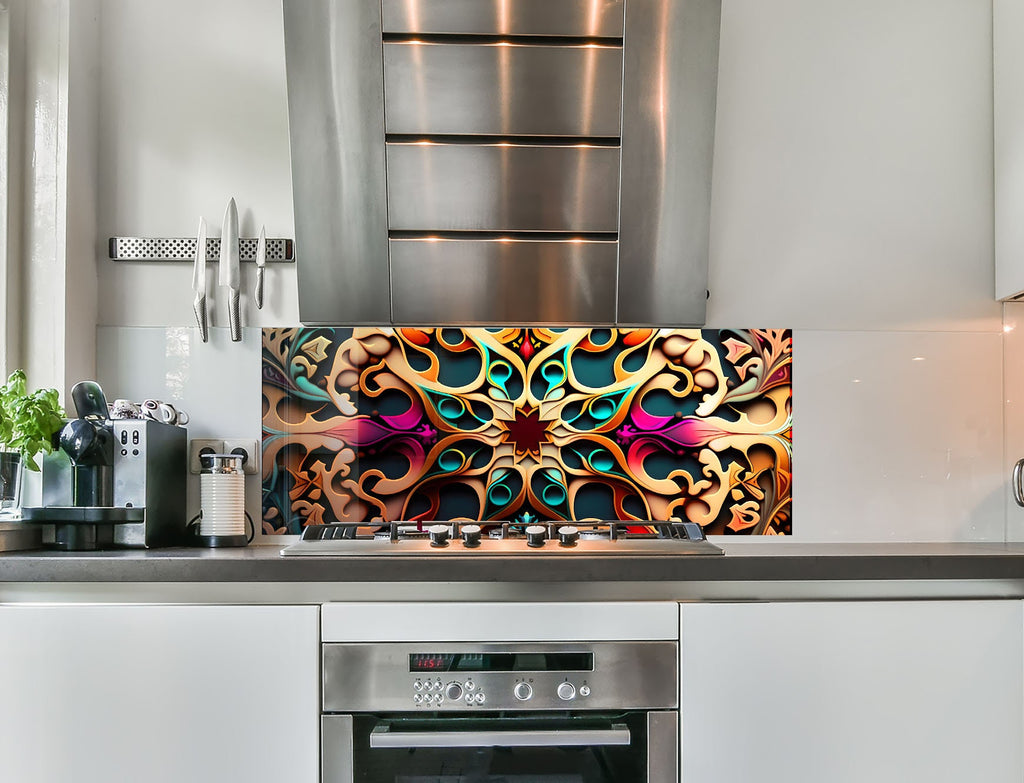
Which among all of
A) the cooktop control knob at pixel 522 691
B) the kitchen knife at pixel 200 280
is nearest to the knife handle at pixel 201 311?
the kitchen knife at pixel 200 280

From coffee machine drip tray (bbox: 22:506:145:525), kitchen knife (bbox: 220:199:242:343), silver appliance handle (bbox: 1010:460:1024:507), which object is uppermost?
kitchen knife (bbox: 220:199:242:343)

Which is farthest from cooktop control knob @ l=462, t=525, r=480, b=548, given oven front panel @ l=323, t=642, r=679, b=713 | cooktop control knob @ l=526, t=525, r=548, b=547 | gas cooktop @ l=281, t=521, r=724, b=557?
oven front panel @ l=323, t=642, r=679, b=713

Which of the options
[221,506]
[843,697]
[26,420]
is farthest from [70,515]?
[843,697]

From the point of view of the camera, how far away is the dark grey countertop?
1467mm

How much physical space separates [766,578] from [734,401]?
64cm

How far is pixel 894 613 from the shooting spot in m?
1.51

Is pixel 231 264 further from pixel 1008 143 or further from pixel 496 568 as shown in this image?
pixel 1008 143

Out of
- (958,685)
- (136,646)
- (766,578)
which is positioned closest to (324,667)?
(136,646)

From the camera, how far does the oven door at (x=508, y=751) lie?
57.3 inches

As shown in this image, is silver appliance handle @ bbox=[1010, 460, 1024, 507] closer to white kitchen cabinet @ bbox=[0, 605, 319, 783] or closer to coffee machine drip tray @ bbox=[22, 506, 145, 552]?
white kitchen cabinet @ bbox=[0, 605, 319, 783]

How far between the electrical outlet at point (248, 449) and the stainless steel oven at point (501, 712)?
0.68 m

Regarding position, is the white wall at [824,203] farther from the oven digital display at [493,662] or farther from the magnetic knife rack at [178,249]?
the oven digital display at [493,662]

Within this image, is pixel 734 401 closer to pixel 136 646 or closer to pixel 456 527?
pixel 456 527

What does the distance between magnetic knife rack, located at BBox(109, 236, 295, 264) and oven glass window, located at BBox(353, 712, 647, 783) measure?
111 centimetres
